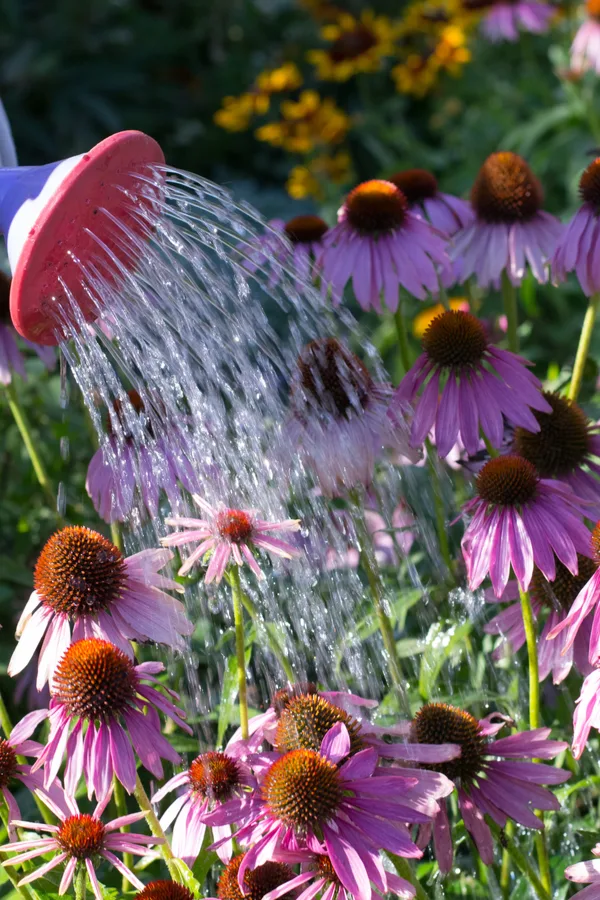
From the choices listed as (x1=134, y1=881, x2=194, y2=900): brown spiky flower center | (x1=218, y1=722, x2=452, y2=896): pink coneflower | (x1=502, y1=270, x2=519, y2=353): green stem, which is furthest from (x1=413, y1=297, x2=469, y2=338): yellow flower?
(x1=134, y1=881, x2=194, y2=900): brown spiky flower center

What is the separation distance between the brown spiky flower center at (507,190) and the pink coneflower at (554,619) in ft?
2.65

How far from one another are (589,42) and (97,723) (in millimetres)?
3404

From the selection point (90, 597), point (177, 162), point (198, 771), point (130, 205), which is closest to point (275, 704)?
point (198, 771)

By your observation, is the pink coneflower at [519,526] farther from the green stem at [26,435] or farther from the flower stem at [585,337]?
the green stem at [26,435]

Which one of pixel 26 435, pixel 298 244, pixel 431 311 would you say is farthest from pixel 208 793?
pixel 431 311

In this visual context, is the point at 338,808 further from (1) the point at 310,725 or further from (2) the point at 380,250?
(2) the point at 380,250

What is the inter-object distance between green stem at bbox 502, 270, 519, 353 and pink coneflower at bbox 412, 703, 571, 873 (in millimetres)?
783

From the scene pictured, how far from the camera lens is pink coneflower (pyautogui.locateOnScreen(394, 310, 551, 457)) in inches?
59.8

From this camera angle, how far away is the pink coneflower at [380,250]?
1854 millimetres

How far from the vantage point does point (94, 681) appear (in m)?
1.20

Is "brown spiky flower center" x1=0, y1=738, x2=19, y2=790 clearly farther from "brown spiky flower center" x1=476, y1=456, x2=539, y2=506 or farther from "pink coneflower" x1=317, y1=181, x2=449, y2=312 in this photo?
"pink coneflower" x1=317, y1=181, x2=449, y2=312

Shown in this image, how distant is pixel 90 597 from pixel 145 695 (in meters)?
0.13

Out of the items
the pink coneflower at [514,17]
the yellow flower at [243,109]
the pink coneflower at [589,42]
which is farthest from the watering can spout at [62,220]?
the pink coneflower at [514,17]

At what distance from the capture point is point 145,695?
1280mm
